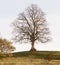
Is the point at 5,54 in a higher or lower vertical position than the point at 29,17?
lower

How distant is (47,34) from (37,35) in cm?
272

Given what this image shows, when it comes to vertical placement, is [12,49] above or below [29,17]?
below

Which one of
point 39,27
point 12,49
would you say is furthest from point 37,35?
point 12,49

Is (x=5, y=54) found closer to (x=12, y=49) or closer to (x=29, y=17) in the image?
(x=12, y=49)

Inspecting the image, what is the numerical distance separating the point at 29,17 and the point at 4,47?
24889 mm

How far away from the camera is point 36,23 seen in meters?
91.0

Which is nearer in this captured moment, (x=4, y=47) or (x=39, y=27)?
(x=4, y=47)

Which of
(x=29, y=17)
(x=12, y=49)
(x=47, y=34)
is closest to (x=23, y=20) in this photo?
(x=29, y=17)

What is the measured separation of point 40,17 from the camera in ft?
299

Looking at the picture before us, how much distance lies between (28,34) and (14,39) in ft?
13.2

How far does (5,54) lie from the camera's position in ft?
223

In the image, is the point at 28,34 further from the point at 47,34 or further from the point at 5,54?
the point at 5,54

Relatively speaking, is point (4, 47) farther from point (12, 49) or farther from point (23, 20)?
point (23, 20)

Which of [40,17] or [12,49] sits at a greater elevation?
[40,17]
